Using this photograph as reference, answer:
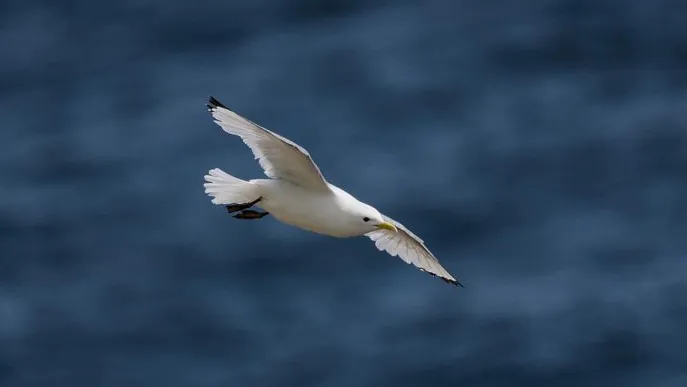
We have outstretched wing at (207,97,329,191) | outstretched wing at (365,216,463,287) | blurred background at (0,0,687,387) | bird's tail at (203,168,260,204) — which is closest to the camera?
outstretched wing at (207,97,329,191)

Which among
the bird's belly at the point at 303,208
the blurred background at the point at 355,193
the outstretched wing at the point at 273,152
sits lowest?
the bird's belly at the point at 303,208

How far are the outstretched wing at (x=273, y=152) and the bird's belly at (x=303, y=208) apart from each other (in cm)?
8

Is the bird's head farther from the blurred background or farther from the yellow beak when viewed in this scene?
the blurred background

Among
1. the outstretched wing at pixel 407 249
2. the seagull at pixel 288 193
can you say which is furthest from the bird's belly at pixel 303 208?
the outstretched wing at pixel 407 249

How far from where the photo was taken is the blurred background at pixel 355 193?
23.7 m

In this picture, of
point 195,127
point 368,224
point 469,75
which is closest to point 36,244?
point 195,127

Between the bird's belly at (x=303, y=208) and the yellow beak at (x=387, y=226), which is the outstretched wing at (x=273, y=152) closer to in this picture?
the bird's belly at (x=303, y=208)

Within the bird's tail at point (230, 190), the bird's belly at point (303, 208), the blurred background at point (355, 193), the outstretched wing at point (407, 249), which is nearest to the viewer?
the bird's belly at point (303, 208)

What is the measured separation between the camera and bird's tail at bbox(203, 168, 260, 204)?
39.4 feet

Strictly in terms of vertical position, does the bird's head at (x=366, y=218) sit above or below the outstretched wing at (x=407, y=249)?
below

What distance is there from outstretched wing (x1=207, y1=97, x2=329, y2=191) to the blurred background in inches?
426

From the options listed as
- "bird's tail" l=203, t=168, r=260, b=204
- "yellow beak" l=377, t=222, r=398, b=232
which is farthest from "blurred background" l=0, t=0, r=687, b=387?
"yellow beak" l=377, t=222, r=398, b=232

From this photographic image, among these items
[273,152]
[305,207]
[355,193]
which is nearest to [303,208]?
[305,207]

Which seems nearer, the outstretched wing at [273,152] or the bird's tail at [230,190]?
the outstretched wing at [273,152]
